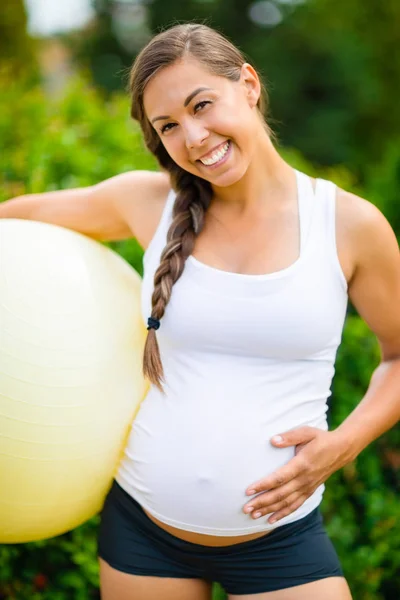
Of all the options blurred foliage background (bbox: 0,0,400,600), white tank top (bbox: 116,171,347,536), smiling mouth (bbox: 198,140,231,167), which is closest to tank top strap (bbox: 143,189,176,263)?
white tank top (bbox: 116,171,347,536)

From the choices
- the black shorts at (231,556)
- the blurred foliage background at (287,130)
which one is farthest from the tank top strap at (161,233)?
the black shorts at (231,556)

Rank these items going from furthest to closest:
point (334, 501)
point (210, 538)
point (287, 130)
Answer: point (287, 130) < point (334, 501) < point (210, 538)

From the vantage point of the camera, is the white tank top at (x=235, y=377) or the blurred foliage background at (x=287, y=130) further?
the blurred foliage background at (x=287, y=130)

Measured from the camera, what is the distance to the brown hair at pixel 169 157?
197 centimetres

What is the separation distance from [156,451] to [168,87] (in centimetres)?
102

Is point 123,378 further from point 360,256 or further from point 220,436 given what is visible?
point 360,256

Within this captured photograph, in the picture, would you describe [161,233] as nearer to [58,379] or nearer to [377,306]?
[58,379]

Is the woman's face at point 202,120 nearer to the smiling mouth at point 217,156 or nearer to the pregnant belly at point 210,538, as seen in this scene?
the smiling mouth at point 217,156

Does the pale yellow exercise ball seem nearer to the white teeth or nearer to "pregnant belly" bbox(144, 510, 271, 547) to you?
"pregnant belly" bbox(144, 510, 271, 547)

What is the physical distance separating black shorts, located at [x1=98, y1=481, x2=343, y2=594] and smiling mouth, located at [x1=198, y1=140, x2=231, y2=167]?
3.35ft

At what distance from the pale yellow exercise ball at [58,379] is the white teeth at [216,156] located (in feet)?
1.66

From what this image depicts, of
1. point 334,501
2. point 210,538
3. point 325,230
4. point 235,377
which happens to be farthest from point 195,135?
point 334,501

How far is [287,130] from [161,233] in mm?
11323

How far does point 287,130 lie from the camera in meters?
13.0
